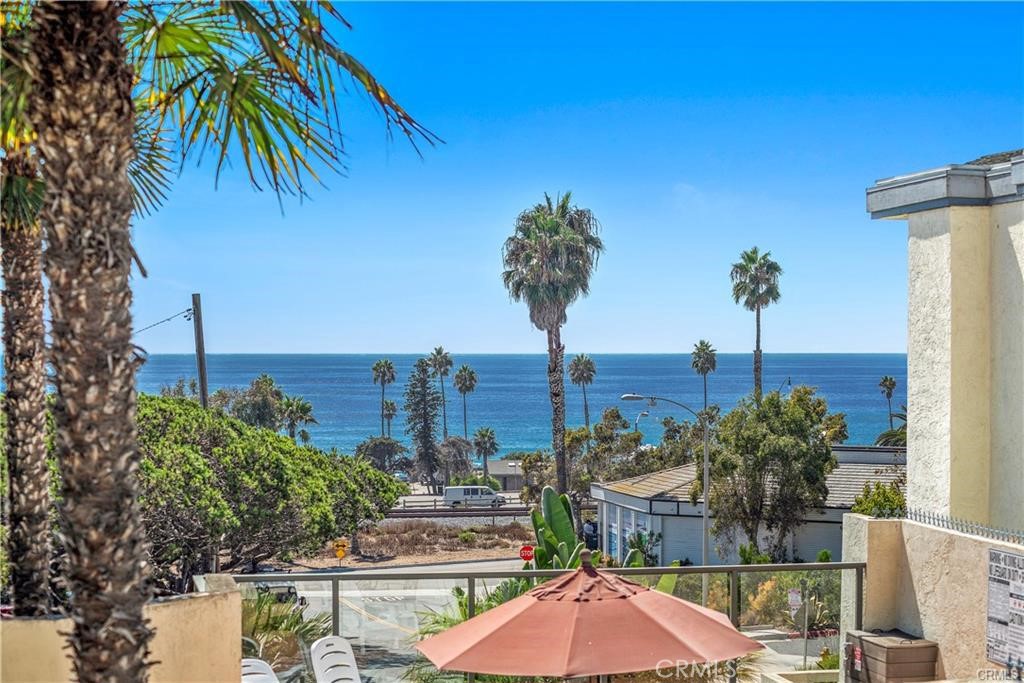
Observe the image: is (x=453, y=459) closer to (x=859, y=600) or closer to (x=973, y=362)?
(x=859, y=600)

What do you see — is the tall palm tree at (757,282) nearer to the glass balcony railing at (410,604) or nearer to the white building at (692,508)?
the white building at (692,508)

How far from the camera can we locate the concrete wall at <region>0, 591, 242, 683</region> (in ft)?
17.6

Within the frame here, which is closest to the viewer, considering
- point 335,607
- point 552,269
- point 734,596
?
point 335,607

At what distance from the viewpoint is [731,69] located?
88.2 metres

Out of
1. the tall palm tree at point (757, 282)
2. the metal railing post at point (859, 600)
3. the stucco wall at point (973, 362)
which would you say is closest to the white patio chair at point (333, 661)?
the metal railing post at point (859, 600)

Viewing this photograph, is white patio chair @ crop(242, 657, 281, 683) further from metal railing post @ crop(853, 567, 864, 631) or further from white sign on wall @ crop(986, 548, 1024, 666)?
white sign on wall @ crop(986, 548, 1024, 666)

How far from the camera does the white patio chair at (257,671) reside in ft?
24.7

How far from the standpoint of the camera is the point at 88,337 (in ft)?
13.8

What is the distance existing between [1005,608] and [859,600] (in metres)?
1.71

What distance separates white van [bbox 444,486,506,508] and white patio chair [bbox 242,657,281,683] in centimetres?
6782

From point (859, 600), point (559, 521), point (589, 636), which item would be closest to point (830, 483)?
point (559, 521)

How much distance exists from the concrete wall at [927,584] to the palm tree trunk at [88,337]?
750cm

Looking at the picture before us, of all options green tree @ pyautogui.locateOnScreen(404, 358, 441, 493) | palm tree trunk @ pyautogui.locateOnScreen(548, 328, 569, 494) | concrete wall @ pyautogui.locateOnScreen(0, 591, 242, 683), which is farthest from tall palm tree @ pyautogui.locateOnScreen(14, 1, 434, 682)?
green tree @ pyautogui.locateOnScreen(404, 358, 441, 493)

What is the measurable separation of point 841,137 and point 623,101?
111ft
